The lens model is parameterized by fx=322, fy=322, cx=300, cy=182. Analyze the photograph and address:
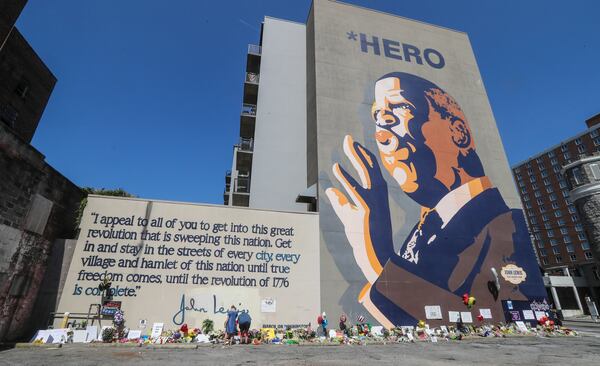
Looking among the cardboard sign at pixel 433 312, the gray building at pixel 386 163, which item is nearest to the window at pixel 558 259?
the gray building at pixel 386 163

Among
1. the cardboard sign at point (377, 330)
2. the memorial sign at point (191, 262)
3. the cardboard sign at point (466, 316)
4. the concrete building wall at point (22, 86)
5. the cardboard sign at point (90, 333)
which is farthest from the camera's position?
the concrete building wall at point (22, 86)

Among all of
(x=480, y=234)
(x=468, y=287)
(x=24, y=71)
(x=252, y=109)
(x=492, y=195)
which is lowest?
(x=468, y=287)

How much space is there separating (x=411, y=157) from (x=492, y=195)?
21.2ft

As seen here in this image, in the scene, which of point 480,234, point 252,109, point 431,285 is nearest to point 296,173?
point 252,109

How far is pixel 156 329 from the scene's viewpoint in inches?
545

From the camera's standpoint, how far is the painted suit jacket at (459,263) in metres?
17.6

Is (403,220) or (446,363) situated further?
(403,220)

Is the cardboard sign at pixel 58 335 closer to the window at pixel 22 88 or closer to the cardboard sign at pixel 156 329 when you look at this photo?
the cardboard sign at pixel 156 329

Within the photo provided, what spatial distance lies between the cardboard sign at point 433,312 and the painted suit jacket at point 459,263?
233 millimetres

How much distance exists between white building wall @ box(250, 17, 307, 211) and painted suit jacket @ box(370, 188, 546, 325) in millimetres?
7583

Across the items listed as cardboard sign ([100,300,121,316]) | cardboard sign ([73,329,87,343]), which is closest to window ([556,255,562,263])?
cardboard sign ([100,300,121,316])

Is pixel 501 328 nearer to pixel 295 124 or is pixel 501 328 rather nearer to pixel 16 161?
pixel 295 124

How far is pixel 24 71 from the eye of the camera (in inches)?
975

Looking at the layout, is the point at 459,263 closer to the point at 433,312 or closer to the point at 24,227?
the point at 433,312
